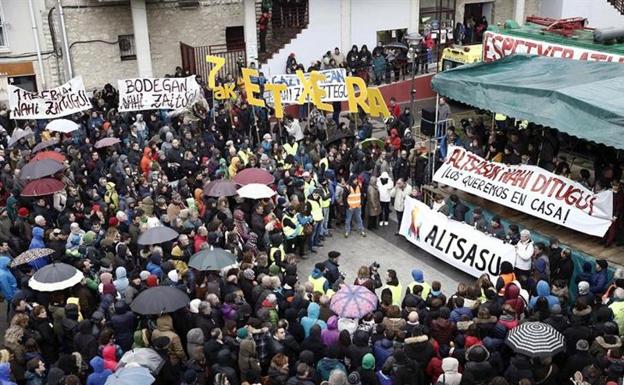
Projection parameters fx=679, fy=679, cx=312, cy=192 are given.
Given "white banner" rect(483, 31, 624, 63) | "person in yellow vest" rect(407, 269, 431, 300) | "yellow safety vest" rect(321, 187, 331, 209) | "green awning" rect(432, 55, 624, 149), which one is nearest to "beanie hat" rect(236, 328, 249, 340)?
"person in yellow vest" rect(407, 269, 431, 300)

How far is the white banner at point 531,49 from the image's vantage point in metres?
15.3

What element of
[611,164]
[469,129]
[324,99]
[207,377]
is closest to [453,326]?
[207,377]

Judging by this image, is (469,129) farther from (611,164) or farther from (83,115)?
(83,115)

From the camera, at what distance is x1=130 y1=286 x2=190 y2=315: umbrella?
28.9 feet

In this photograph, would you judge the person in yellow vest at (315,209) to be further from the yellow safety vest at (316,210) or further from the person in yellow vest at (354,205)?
the person in yellow vest at (354,205)

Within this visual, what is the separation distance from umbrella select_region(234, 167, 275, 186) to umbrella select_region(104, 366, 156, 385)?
6.04 meters

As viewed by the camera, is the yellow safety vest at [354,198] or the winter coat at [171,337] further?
the yellow safety vest at [354,198]

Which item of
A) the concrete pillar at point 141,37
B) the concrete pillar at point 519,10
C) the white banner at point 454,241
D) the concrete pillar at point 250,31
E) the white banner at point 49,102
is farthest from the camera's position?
the concrete pillar at point 519,10

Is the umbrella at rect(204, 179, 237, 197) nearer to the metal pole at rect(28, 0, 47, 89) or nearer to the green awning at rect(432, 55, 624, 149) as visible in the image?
the green awning at rect(432, 55, 624, 149)

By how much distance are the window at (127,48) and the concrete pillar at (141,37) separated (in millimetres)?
469

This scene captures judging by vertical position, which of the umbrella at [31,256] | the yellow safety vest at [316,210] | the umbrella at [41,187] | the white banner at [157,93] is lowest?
the yellow safety vest at [316,210]

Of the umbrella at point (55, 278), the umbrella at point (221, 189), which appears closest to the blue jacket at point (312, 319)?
the umbrella at point (55, 278)

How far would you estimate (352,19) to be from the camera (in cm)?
2639

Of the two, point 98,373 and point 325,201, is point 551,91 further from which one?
point 98,373
